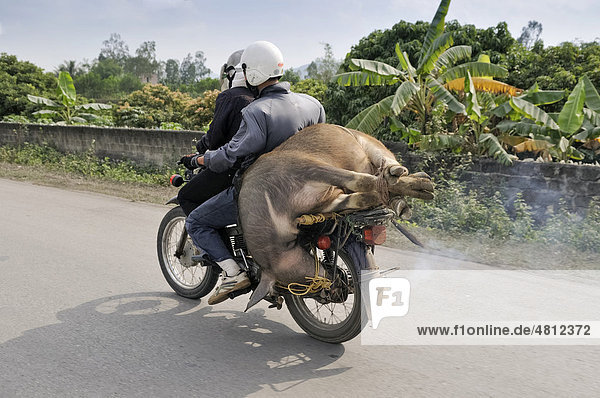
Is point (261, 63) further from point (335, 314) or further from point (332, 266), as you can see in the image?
point (335, 314)

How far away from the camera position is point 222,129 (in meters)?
4.32

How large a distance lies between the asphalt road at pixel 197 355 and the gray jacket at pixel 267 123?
1291 mm

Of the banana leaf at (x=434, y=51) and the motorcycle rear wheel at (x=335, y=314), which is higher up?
the banana leaf at (x=434, y=51)

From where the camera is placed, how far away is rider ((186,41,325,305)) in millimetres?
3861

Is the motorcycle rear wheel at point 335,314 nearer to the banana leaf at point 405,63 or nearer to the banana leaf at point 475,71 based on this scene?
the banana leaf at point 405,63

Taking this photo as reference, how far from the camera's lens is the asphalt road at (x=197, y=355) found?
339cm

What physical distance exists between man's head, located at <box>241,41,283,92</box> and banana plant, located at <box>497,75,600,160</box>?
661cm

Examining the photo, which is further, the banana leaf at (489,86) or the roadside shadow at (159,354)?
the banana leaf at (489,86)

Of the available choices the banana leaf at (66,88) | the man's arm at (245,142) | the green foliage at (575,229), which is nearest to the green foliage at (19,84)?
the banana leaf at (66,88)

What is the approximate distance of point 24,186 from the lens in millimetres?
11977

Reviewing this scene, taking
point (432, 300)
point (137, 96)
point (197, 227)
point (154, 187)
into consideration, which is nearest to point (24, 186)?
point (154, 187)

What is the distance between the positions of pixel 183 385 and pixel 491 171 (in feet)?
22.0

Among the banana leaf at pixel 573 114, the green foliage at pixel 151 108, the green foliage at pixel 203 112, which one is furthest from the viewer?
the green foliage at pixel 151 108

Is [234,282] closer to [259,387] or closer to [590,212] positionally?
[259,387]
